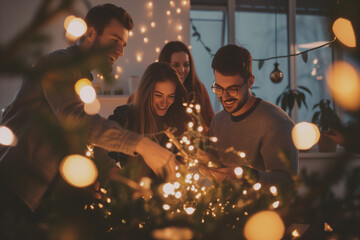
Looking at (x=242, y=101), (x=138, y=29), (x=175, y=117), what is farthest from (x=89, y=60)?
(x=138, y=29)

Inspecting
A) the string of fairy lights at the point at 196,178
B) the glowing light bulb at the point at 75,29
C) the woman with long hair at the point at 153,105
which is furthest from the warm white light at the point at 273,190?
the woman with long hair at the point at 153,105

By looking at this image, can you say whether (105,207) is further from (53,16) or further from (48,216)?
(53,16)

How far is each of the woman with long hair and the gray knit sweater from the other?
1.10ft

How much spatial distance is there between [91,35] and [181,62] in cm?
108

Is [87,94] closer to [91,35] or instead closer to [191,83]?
[91,35]

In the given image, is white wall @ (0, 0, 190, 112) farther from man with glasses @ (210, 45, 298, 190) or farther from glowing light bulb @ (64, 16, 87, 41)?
glowing light bulb @ (64, 16, 87, 41)

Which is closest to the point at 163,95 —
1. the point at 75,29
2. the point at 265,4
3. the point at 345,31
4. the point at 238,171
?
the point at 75,29

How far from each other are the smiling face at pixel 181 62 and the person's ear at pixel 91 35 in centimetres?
105

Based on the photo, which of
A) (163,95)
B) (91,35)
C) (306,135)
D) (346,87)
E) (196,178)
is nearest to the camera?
(346,87)

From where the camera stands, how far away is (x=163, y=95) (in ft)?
5.52

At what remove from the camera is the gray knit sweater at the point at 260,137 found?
54.0 inches

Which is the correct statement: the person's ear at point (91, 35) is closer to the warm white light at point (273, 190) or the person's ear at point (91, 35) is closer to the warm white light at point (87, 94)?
the warm white light at point (87, 94)

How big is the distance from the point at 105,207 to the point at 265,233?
390 millimetres

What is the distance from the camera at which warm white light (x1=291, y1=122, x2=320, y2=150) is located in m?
0.58
